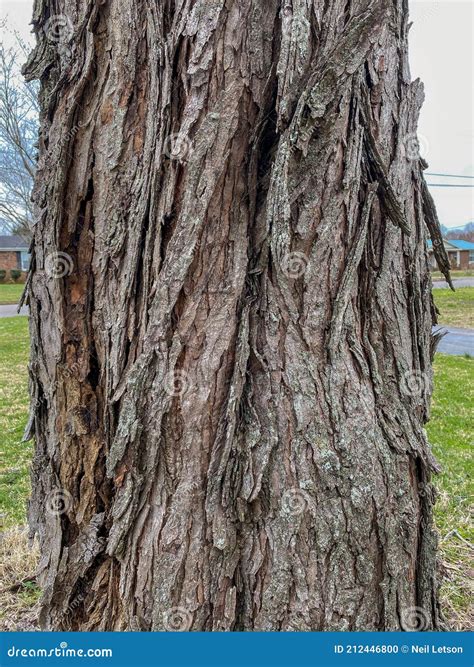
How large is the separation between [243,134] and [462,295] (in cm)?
2021

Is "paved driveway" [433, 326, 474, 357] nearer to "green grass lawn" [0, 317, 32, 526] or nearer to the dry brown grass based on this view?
"green grass lawn" [0, 317, 32, 526]

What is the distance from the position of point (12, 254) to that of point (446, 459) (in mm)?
36846

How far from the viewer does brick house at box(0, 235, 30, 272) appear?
36.2 meters

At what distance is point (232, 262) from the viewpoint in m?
1.60

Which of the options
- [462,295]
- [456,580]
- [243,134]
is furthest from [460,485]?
[462,295]

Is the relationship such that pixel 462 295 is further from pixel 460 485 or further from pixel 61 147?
pixel 61 147

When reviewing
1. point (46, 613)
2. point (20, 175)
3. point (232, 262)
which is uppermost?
point (20, 175)

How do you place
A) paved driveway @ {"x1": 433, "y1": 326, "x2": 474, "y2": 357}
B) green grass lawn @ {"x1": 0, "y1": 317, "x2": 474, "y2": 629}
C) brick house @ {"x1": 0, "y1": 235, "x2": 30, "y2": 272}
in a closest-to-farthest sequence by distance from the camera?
green grass lawn @ {"x1": 0, "y1": 317, "x2": 474, "y2": 629}, paved driveway @ {"x1": 433, "y1": 326, "x2": 474, "y2": 357}, brick house @ {"x1": 0, "y1": 235, "x2": 30, "y2": 272}

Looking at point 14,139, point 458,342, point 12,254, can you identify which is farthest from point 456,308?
point 12,254

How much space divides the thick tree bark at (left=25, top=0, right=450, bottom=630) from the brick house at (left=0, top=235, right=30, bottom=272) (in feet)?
121

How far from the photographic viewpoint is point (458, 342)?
37.4ft

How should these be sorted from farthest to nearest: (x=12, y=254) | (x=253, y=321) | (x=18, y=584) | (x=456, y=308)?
(x=12, y=254)
(x=456, y=308)
(x=18, y=584)
(x=253, y=321)

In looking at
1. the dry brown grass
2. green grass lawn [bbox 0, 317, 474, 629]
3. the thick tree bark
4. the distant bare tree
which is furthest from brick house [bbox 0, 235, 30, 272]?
the thick tree bark

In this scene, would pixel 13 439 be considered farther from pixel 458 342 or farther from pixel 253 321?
pixel 458 342
